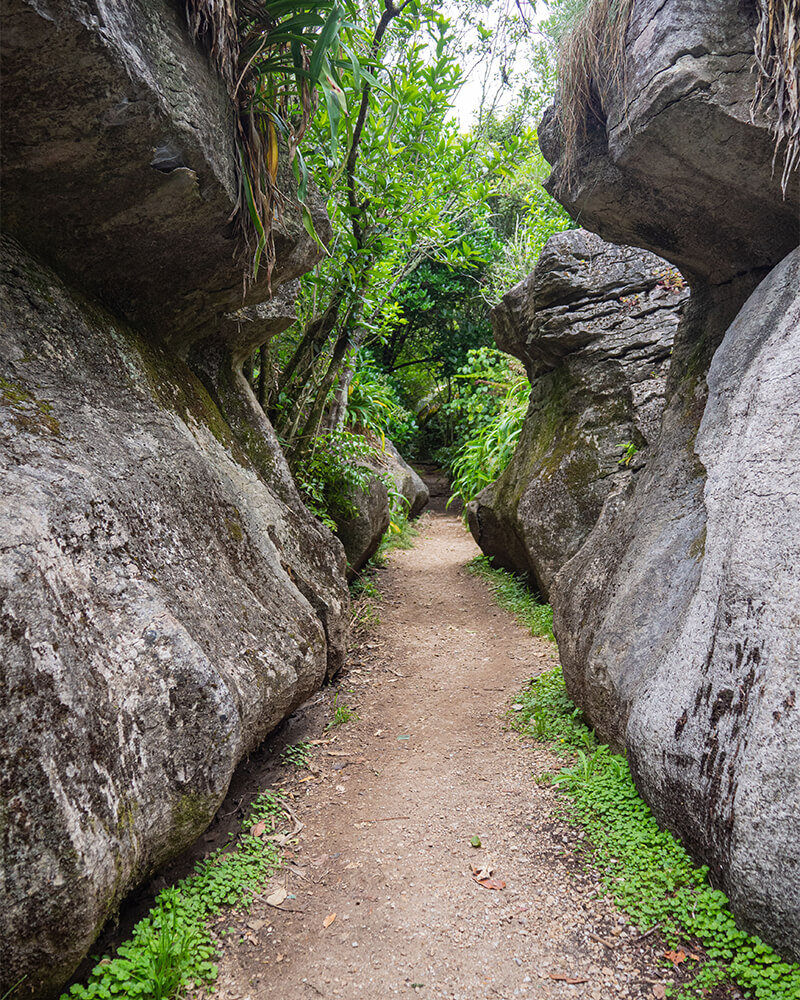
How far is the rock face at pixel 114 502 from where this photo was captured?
1.57 metres

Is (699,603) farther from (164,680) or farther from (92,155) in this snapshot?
(92,155)

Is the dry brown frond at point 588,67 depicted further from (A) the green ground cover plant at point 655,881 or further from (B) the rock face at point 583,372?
(A) the green ground cover plant at point 655,881

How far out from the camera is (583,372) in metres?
5.62

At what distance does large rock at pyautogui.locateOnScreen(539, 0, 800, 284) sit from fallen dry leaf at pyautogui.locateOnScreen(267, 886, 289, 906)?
3.43 meters

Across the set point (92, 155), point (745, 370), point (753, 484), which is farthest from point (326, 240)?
point (753, 484)

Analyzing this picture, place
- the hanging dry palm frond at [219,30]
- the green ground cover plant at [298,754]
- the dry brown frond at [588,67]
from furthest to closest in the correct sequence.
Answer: the green ground cover plant at [298,754]
the dry brown frond at [588,67]
the hanging dry palm frond at [219,30]

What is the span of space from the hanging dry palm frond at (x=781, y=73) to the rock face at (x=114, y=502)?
2.17 meters

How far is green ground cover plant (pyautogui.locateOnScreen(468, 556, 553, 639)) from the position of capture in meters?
4.96

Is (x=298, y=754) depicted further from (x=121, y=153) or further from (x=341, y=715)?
(x=121, y=153)

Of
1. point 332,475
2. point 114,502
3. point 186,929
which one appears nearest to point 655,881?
point 186,929

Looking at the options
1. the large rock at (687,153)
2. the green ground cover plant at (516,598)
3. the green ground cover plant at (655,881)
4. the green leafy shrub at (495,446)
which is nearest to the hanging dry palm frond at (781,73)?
the large rock at (687,153)

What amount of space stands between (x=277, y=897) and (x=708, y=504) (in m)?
2.25

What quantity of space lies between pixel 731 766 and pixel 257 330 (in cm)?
345

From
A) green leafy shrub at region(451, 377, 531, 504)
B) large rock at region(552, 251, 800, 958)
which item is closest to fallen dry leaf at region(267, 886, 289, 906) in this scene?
large rock at region(552, 251, 800, 958)
